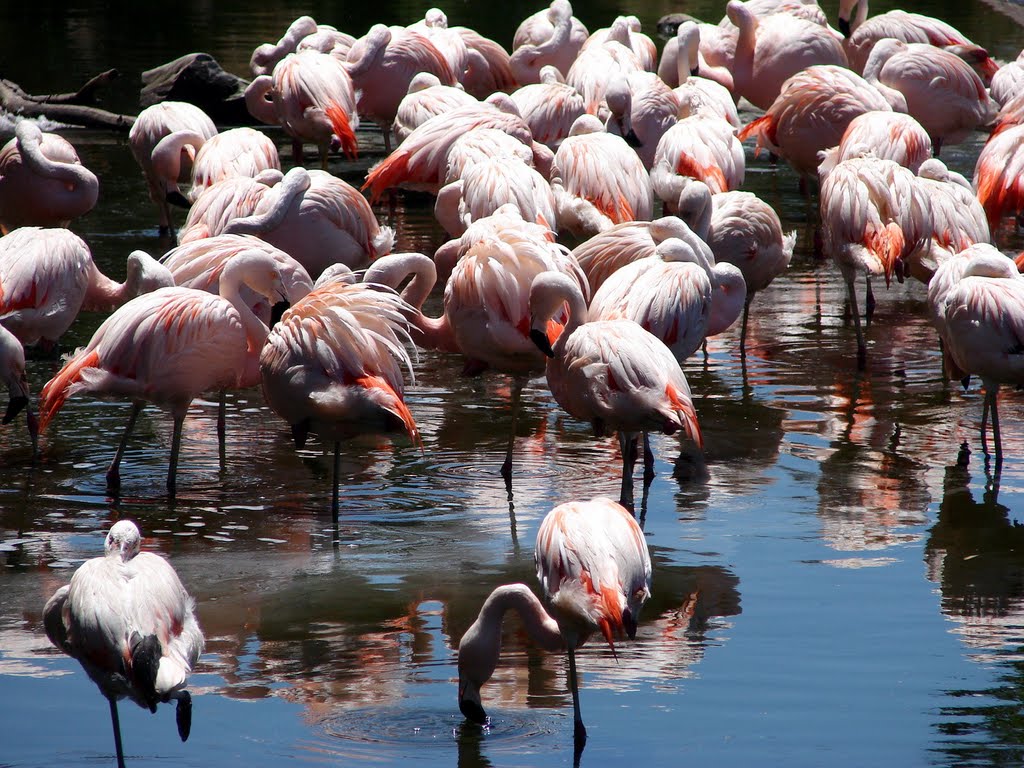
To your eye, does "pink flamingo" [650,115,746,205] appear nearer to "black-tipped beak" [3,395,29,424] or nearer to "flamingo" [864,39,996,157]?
"flamingo" [864,39,996,157]

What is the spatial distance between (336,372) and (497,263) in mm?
969

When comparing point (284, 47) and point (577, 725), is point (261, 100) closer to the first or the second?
point (284, 47)

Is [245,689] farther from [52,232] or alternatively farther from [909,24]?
[909,24]

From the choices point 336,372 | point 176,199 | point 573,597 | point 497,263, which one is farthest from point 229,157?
point 573,597

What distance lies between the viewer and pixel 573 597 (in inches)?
142

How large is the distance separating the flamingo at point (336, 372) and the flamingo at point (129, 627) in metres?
1.47

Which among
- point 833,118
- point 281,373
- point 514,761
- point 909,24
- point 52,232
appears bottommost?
point 514,761

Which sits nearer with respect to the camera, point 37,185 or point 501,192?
point 501,192

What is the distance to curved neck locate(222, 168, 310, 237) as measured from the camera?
6.71m

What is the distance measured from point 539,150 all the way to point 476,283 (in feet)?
10.5

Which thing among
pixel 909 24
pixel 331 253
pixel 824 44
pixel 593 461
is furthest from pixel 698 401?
pixel 909 24

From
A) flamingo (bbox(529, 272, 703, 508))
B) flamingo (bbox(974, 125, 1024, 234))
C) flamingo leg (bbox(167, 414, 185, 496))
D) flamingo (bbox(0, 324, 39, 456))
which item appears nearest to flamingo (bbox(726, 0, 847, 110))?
flamingo (bbox(974, 125, 1024, 234))

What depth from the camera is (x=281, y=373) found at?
4.98 m

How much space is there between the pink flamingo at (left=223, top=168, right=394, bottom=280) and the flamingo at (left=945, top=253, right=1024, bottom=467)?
3042 millimetres
